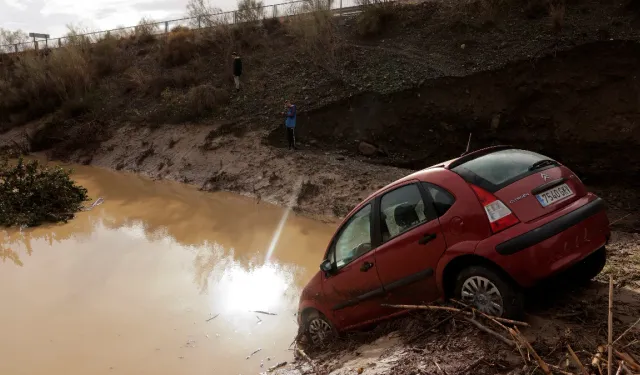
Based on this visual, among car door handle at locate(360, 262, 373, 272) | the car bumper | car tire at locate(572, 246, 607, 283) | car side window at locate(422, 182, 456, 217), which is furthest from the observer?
car door handle at locate(360, 262, 373, 272)

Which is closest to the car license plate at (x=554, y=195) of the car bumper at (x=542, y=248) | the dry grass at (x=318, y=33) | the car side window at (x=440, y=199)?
the car bumper at (x=542, y=248)

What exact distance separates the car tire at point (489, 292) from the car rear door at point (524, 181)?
21.1 inches

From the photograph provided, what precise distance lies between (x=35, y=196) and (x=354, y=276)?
39.4 feet

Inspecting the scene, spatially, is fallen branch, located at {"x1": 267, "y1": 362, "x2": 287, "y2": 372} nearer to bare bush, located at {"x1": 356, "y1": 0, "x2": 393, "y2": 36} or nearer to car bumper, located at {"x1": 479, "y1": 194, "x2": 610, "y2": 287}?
car bumper, located at {"x1": 479, "y1": 194, "x2": 610, "y2": 287}

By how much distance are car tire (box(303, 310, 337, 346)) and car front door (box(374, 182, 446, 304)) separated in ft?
3.50

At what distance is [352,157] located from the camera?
14492mm

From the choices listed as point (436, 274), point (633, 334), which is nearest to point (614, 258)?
point (633, 334)

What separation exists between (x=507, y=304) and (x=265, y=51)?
1948cm

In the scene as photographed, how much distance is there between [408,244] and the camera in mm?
4230

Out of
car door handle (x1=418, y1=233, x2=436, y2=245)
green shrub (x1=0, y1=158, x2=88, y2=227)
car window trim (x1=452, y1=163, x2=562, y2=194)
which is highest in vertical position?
car window trim (x1=452, y1=163, x2=562, y2=194)

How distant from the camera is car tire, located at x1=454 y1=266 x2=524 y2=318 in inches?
143

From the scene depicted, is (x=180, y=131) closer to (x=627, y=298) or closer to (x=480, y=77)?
(x=480, y=77)

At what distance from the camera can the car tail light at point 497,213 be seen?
3685 millimetres

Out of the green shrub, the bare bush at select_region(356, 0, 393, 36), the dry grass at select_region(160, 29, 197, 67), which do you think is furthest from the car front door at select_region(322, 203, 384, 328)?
the dry grass at select_region(160, 29, 197, 67)
